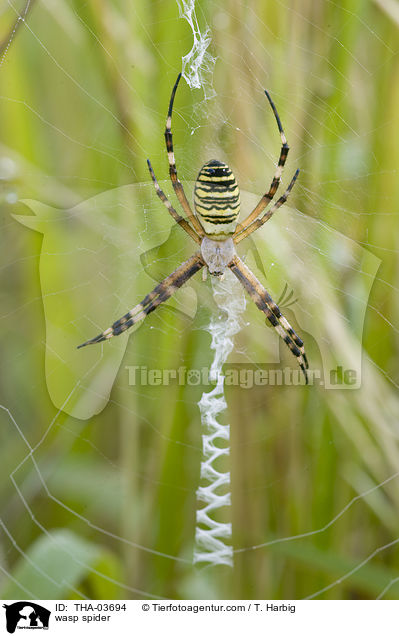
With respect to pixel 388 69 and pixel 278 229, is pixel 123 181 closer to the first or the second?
pixel 278 229

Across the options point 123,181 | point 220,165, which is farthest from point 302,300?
point 123,181

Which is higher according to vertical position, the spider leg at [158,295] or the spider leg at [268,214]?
the spider leg at [268,214]

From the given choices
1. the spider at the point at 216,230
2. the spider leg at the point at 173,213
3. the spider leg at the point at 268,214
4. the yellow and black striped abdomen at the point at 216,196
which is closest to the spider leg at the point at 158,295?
the spider at the point at 216,230

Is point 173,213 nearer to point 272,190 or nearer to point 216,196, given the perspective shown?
point 216,196

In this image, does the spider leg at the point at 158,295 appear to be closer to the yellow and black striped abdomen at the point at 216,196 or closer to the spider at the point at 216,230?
the spider at the point at 216,230

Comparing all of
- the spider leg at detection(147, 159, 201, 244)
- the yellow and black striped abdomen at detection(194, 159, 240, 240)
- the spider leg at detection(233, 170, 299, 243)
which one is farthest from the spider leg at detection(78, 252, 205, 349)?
the yellow and black striped abdomen at detection(194, 159, 240, 240)

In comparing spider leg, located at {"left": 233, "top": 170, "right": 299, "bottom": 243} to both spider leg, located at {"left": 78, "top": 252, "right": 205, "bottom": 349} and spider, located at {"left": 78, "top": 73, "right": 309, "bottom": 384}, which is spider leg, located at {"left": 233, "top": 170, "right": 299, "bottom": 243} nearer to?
spider, located at {"left": 78, "top": 73, "right": 309, "bottom": 384}
